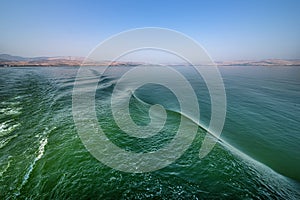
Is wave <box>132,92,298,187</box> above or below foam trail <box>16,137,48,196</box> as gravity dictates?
below

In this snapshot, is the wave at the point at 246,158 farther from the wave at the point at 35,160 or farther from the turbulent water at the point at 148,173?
the wave at the point at 35,160

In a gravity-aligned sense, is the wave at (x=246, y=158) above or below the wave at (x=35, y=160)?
below

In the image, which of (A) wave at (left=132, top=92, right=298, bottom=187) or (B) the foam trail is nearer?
(B) the foam trail

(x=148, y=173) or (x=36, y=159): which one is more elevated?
(x=36, y=159)

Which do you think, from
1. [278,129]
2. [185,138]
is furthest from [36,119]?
[278,129]

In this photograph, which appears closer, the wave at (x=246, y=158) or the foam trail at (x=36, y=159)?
the foam trail at (x=36, y=159)

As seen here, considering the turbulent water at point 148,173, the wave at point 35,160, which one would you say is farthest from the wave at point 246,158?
the wave at point 35,160

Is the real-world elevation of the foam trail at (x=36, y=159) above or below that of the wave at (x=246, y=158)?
above

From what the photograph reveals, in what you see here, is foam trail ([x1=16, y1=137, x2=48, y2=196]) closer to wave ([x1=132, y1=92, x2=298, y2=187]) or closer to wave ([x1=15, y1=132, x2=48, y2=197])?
wave ([x1=15, y1=132, x2=48, y2=197])

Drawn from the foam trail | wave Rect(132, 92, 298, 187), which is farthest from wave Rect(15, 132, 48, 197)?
wave Rect(132, 92, 298, 187)

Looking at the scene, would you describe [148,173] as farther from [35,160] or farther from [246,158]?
[246,158]

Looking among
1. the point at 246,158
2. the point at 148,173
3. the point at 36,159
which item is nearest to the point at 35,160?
the point at 36,159
